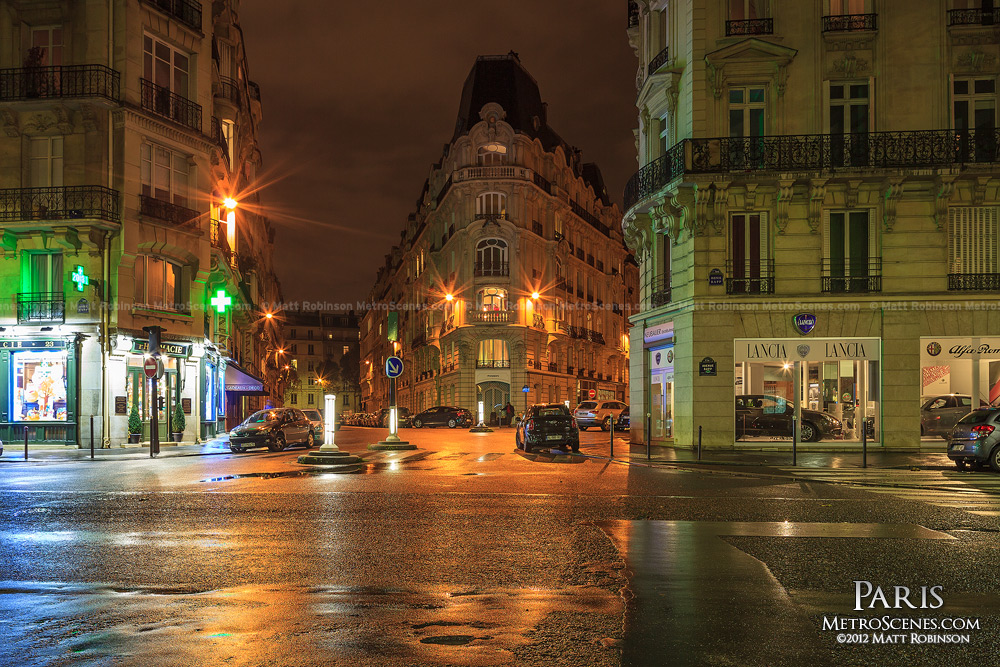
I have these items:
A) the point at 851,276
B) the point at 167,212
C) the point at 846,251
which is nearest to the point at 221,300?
the point at 167,212

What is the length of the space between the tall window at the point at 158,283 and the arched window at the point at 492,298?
27.1 m

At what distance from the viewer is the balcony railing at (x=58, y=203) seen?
29.8 metres

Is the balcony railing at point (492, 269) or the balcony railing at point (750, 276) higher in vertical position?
the balcony railing at point (492, 269)

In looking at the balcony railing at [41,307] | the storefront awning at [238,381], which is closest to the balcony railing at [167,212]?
the balcony railing at [41,307]

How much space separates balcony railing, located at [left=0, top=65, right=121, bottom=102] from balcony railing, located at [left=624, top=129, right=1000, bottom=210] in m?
20.4

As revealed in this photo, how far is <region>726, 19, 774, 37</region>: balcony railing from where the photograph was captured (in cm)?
2551

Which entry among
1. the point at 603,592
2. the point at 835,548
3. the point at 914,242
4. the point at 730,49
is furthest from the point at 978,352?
the point at 603,592

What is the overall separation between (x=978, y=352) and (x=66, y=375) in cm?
3070

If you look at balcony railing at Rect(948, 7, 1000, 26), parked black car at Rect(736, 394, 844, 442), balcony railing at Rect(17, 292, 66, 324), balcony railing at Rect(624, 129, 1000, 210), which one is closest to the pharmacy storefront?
parked black car at Rect(736, 394, 844, 442)

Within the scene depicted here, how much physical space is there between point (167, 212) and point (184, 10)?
8550 mm

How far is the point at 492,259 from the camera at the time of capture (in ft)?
192

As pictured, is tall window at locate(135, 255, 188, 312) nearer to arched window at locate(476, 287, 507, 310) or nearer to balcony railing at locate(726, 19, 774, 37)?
balcony railing at locate(726, 19, 774, 37)

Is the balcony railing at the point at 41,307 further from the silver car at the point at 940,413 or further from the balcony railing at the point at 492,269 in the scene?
the balcony railing at the point at 492,269

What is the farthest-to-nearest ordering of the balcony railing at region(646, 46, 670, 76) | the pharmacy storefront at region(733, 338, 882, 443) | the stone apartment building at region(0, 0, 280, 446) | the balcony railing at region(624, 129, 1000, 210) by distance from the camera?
the stone apartment building at region(0, 0, 280, 446) < the balcony railing at region(646, 46, 670, 76) < the pharmacy storefront at region(733, 338, 882, 443) < the balcony railing at region(624, 129, 1000, 210)
